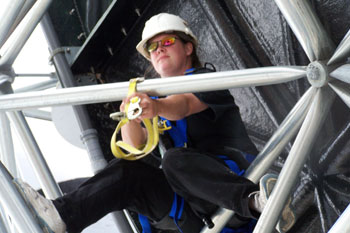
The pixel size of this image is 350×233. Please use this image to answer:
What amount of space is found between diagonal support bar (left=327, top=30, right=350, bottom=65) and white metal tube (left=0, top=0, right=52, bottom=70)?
2.80 m

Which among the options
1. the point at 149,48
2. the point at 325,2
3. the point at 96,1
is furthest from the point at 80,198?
the point at 96,1

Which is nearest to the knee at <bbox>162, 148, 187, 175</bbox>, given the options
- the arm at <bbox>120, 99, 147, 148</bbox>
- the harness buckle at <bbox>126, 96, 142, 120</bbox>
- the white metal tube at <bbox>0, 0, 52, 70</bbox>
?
the arm at <bbox>120, 99, 147, 148</bbox>

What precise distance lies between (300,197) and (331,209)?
27 cm

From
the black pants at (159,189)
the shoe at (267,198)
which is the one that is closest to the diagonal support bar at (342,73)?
the shoe at (267,198)

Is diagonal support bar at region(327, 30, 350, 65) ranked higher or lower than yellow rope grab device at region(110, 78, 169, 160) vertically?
lower

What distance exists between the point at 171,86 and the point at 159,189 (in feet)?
3.27

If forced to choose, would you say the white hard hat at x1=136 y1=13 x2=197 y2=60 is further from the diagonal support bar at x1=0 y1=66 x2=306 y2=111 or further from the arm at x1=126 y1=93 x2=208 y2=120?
the diagonal support bar at x1=0 y1=66 x2=306 y2=111

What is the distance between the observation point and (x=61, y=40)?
276 inches

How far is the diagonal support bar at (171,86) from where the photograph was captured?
3930mm

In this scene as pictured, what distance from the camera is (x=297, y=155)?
404 centimetres

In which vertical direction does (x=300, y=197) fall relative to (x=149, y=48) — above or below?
below

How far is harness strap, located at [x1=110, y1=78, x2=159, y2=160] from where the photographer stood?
13.6 feet

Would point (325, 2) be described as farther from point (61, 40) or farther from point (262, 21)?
point (61, 40)

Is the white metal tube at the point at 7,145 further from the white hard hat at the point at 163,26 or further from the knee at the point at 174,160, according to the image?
the knee at the point at 174,160
